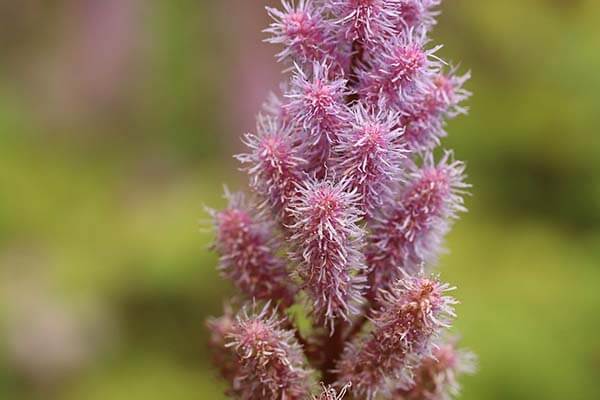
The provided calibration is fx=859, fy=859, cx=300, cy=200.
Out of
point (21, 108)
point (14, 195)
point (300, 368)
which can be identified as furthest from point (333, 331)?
point (21, 108)

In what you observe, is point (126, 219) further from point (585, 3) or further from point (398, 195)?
point (398, 195)

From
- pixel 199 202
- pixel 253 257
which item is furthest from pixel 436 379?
pixel 199 202

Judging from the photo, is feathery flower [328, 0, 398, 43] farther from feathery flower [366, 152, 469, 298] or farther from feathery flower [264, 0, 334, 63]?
feathery flower [366, 152, 469, 298]

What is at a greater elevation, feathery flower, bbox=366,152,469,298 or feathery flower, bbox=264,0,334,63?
feathery flower, bbox=264,0,334,63

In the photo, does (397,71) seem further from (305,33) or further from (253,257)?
(253,257)

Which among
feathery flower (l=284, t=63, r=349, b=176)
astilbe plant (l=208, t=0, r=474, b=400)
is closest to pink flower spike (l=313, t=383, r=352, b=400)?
astilbe plant (l=208, t=0, r=474, b=400)

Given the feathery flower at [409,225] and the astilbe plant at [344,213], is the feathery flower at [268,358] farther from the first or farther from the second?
the feathery flower at [409,225]
